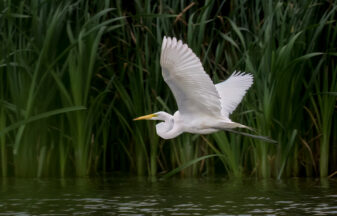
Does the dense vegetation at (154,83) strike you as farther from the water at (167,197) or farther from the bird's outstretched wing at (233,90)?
the water at (167,197)

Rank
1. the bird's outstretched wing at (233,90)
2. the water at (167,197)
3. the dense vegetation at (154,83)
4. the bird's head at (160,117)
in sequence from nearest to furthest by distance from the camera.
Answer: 1. the water at (167,197)
2. the bird's head at (160,117)
3. the bird's outstretched wing at (233,90)
4. the dense vegetation at (154,83)

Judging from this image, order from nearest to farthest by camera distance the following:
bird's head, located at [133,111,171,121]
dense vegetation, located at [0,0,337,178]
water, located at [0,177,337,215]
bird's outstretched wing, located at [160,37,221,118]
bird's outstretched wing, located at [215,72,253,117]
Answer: bird's outstretched wing, located at [160,37,221,118] → water, located at [0,177,337,215] → bird's head, located at [133,111,171,121] → bird's outstretched wing, located at [215,72,253,117] → dense vegetation, located at [0,0,337,178]

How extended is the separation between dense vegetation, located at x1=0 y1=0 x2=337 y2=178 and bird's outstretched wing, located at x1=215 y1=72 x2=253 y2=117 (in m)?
0.18

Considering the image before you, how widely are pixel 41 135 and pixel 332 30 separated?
321cm

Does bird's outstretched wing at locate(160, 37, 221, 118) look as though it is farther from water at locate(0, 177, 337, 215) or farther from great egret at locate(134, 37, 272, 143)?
water at locate(0, 177, 337, 215)

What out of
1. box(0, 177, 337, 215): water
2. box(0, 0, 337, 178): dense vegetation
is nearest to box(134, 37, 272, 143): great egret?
box(0, 0, 337, 178): dense vegetation

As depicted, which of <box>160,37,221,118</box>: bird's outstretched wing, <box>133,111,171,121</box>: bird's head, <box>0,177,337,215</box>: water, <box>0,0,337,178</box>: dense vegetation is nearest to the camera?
<box>160,37,221,118</box>: bird's outstretched wing

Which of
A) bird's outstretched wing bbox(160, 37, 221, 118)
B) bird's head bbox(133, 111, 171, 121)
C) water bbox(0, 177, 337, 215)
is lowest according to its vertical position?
water bbox(0, 177, 337, 215)

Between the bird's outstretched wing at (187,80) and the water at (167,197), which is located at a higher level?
the bird's outstretched wing at (187,80)

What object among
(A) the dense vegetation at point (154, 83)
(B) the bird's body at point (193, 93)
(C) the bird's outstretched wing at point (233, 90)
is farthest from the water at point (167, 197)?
(C) the bird's outstretched wing at point (233, 90)

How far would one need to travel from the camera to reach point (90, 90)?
798cm

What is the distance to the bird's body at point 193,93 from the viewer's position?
5438mm

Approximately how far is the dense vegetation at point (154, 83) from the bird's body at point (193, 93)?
0.84 feet

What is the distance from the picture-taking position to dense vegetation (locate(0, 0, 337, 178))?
289 inches
